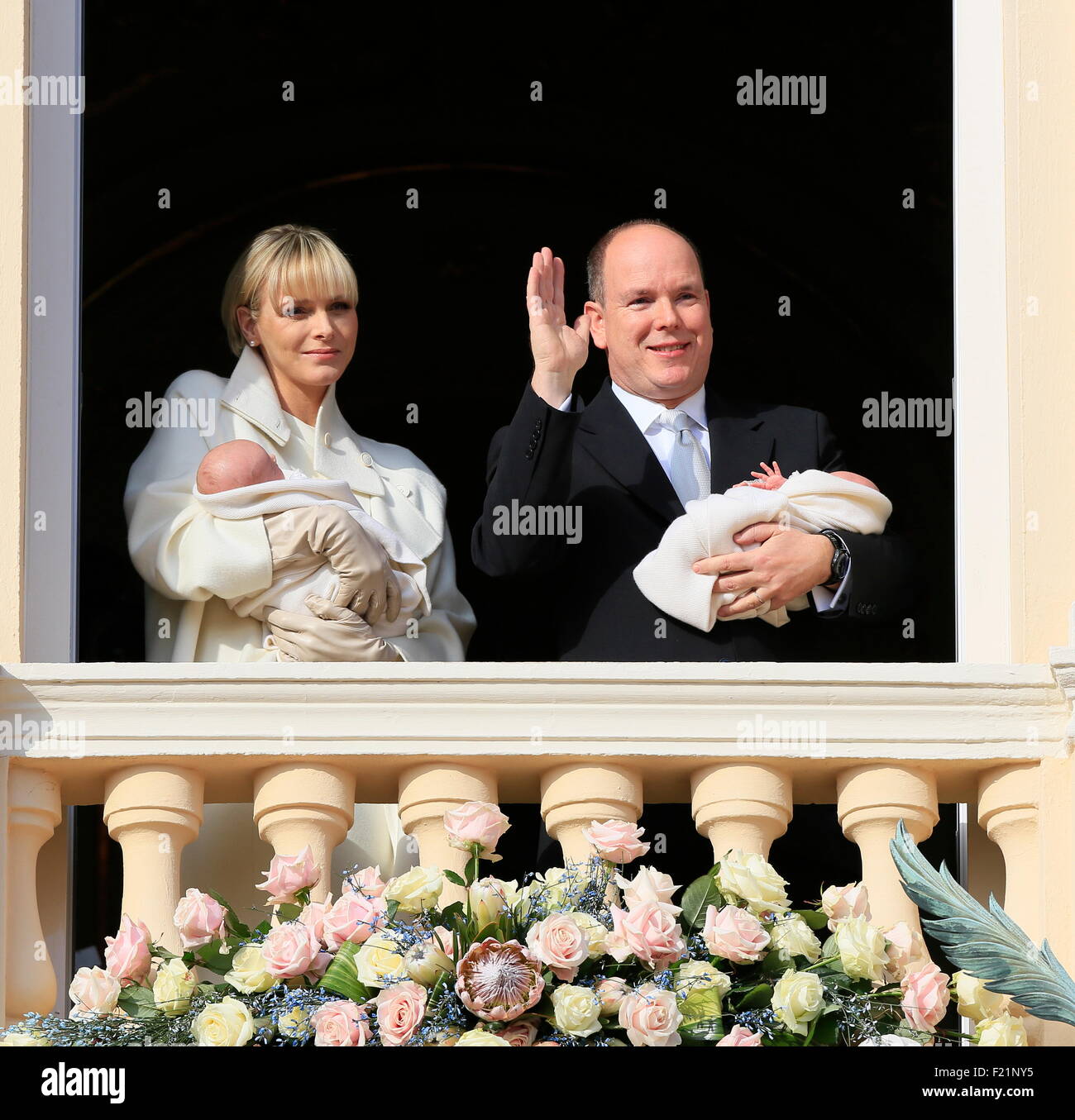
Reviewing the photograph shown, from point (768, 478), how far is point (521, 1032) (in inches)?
90.3

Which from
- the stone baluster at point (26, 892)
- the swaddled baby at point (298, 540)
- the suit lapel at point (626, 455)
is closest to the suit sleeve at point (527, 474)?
the swaddled baby at point (298, 540)

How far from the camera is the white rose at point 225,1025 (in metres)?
5.02

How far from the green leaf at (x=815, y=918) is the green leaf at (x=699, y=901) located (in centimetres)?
16

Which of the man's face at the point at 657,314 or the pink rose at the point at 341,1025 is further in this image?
the man's face at the point at 657,314

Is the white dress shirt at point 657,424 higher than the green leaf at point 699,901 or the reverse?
higher

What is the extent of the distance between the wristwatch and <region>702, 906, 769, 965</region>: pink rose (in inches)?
67.6

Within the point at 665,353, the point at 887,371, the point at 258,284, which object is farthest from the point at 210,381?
the point at 887,371

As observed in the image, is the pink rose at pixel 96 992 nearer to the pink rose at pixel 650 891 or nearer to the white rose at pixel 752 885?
the pink rose at pixel 650 891

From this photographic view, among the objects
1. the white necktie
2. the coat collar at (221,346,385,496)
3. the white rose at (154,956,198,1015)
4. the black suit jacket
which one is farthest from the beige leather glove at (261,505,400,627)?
the white rose at (154,956,198,1015)

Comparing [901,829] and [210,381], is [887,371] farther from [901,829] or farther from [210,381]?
[901,829]

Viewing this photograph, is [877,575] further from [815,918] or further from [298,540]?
[815,918]

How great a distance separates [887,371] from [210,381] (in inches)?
91.9

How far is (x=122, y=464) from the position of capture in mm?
7648
